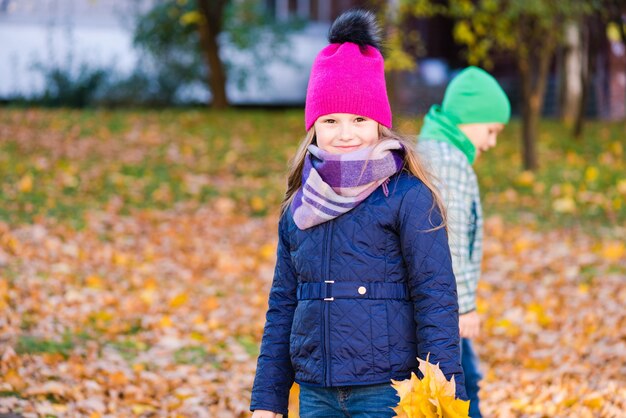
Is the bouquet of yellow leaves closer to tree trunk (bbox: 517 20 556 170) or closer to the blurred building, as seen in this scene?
tree trunk (bbox: 517 20 556 170)

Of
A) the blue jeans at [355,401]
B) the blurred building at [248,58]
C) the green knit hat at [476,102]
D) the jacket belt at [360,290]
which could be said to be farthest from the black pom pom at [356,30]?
the blurred building at [248,58]

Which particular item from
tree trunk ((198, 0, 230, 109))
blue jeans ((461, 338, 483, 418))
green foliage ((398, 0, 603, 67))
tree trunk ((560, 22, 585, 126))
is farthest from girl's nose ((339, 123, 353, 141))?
tree trunk ((560, 22, 585, 126))

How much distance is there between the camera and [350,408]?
2.73m

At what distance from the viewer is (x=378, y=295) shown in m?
2.68

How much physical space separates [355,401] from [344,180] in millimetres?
656

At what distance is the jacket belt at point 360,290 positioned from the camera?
105 inches

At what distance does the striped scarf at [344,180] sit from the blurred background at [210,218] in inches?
19.1

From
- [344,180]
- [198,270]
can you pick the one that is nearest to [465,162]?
[344,180]

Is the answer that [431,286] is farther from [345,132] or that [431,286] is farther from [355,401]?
[345,132]

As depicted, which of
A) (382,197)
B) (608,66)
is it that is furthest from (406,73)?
(382,197)

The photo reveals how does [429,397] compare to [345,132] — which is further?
[345,132]

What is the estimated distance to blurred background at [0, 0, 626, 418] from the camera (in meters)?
5.32

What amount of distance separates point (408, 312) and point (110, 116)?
14.0 metres

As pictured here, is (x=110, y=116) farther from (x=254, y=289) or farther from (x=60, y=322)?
(x=60, y=322)
